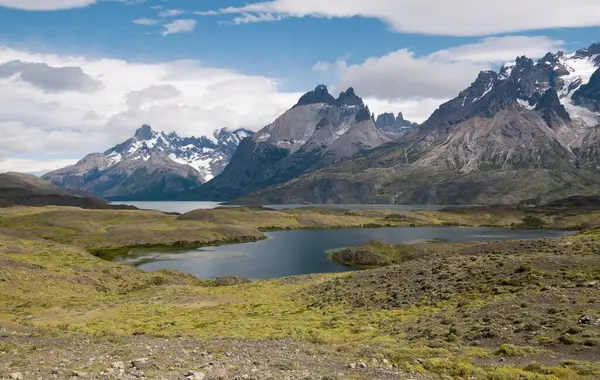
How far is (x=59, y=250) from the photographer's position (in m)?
118

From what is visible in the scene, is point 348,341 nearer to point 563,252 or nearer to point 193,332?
point 193,332

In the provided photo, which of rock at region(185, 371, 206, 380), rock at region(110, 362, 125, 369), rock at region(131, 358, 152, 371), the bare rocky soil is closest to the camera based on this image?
rock at region(185, 371, 206, 380)

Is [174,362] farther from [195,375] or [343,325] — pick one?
[343,325]

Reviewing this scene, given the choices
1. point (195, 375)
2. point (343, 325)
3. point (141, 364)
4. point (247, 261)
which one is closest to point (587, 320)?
point (343, 325)

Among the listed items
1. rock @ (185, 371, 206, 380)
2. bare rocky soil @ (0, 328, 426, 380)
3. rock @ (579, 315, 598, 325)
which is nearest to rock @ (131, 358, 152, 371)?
bare rocky soil @ (0, 328, 426, 380)

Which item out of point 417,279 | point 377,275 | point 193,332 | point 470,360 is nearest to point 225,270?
point 377,275

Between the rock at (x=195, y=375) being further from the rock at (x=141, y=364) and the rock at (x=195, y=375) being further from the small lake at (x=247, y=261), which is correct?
the small lake at (x=247, y=261)

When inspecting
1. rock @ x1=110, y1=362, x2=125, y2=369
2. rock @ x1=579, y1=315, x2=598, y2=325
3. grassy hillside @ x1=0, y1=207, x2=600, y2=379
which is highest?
rock @ x1=110, y1=362, x2=125, y2=369

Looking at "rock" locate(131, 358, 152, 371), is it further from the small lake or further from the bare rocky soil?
the small lake

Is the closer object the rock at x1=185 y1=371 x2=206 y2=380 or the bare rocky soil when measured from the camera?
the rock at x1=185 y1=371 x2=206 y2=380

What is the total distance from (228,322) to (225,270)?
86.8 metres

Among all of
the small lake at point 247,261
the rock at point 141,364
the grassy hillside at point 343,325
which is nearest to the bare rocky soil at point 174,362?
the rock at point 141,364

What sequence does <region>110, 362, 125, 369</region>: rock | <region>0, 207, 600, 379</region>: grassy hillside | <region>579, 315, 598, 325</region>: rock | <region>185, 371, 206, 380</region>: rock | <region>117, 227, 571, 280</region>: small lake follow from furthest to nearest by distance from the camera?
1. <region>117, 227, 571, 280</region>: small lake
2. <region>579, 315, 598, 325</region>: rock
3. <region>0, 207, 600, 379</region>: grassy hillside
4. <region>110, 362, 125, 369</region>: rock
5. <region>185, 371, 206, 380</region>: rock

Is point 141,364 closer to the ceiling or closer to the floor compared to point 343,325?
closer to the ceiling
